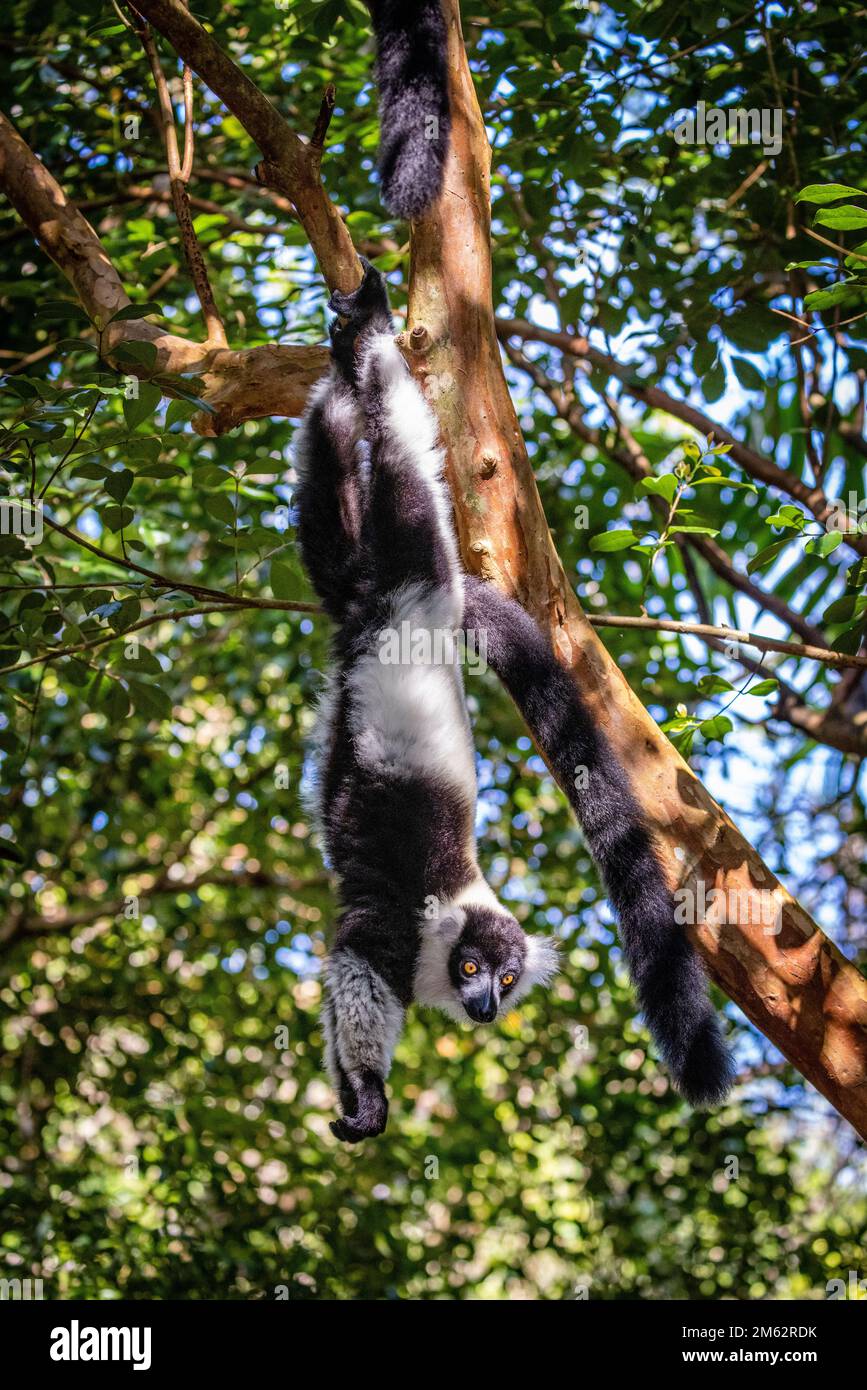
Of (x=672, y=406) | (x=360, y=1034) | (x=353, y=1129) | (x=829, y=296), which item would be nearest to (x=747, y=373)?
(x=672, y=406)

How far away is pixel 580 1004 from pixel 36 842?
8.32ft

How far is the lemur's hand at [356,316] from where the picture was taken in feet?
8.67

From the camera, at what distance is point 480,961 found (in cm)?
274

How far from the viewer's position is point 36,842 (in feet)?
17.5

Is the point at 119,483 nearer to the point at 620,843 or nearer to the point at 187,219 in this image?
the point at 187,219

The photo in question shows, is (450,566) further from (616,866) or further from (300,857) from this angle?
(300,857)

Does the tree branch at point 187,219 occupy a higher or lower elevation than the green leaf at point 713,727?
higher

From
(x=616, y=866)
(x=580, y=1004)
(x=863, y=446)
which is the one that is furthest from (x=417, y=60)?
(x=580, y=1004)

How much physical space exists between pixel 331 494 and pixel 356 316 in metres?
0.40

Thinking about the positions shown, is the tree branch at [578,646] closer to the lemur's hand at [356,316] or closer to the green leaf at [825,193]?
the lemur's hand at [356,316]

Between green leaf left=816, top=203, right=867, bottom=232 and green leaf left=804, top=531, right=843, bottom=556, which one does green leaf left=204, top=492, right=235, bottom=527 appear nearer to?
green leaf left=804, top=531, right=843, bottom=556

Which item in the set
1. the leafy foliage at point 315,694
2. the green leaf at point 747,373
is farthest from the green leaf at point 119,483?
the green leaf at point 747,373

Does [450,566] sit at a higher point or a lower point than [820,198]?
lower
